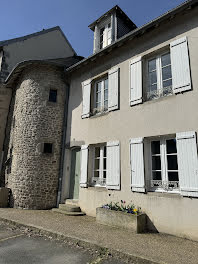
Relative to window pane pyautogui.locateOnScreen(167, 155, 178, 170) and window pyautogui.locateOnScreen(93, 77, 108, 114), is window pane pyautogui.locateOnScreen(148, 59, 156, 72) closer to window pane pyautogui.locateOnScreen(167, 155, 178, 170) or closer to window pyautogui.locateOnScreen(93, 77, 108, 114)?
window pyautogui.locateOnScreen(93, 77, 108, 114)

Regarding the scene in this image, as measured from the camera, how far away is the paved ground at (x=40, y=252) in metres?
2.79

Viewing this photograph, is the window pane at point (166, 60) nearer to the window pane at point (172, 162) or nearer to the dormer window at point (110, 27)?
the window pane at point (172, 162)

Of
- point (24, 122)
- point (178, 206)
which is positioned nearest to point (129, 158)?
point (178, 206)

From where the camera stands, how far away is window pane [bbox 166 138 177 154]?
450cm

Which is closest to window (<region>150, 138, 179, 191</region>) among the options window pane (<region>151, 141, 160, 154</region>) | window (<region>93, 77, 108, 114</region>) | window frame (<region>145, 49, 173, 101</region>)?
window pane (<region>151, 141, 160, 154</region>)

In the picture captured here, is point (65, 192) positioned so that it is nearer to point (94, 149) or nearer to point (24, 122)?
point (94, 149)

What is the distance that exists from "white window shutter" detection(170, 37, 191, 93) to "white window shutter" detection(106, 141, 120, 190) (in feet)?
7.17

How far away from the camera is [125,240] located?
3.48 metres

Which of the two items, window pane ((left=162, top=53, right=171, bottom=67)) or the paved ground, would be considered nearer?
the paved ground

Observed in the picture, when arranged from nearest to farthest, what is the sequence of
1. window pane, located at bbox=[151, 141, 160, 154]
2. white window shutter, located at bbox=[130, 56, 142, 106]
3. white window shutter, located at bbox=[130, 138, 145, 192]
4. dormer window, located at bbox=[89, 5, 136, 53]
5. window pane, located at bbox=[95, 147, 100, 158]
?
1. white window shutter, located at bbox=[130, 138, 145, 192]
2. window pane, located at bbox=[151, 141, 160, 154]
3. white window shutter, located at bbox=[130, 56, 142, 106]
4. window pane, located at bbox=[95, 147, 100, 158]
5. dormer window, located at bbox=[89, 5, 136, 53]

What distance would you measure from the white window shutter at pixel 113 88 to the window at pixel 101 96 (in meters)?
0.41

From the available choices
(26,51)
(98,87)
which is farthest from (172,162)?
(26,51)

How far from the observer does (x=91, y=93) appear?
6824 millimetres

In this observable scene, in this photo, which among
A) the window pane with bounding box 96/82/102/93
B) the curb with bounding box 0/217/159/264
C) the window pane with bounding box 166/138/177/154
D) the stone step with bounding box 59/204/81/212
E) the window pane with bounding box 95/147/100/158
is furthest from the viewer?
the window pane with bounding box 96/82/102/93
